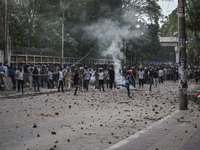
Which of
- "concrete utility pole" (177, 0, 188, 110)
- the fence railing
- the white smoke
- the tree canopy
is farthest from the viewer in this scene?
the white smoke

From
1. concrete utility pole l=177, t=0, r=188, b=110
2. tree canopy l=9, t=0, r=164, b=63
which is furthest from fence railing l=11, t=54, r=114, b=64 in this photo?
concrete utility pole l=177, t=0, r=188, b=110

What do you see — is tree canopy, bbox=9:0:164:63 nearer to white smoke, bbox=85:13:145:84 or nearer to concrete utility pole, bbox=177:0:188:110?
white smoke, bbox=85:13:145:84

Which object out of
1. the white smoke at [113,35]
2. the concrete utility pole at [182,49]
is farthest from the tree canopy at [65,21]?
the concrete utility pole at [182,49]

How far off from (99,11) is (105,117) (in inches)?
1123

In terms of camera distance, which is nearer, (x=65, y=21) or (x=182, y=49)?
(x=182, y=49)

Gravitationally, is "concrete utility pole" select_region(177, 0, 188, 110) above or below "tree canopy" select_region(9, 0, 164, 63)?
below

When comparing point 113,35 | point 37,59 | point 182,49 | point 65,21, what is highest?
point 65,21

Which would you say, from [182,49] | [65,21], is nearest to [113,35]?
[65,21]

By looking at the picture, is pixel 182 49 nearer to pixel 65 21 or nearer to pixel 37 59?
pixel 37 59

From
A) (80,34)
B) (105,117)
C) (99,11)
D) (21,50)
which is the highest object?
(99,11)

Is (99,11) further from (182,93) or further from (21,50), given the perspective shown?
(182,93)

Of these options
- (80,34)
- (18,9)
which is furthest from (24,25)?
(80,34)

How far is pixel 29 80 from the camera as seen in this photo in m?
22.9

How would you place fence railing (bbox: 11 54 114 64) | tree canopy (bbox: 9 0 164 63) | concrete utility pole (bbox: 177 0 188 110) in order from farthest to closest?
tree canopy (bbox: 9 0 164 63), fence railing (bbox: 11 54 114 64), concrete utility pole (bbox: 177 0 188 110)
